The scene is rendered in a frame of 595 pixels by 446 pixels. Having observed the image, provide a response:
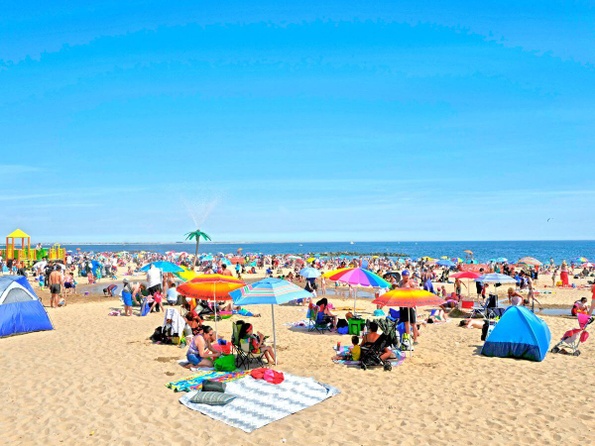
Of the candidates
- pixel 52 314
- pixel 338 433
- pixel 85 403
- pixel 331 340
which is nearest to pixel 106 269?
pixel 52 314

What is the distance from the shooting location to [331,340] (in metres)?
11.6

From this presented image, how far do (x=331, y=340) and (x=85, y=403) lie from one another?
242 inches

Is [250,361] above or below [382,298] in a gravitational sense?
below

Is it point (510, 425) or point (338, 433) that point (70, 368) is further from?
point (510, 425)

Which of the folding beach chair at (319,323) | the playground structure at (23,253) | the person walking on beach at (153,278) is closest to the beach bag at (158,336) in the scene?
the folding beach chair at (319,323)

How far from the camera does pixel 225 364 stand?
865 centimetres

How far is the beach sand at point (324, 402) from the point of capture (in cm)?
582

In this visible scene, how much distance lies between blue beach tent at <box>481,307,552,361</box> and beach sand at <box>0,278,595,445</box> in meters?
0.24

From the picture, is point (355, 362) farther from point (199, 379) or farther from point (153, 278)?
point (153, 278)

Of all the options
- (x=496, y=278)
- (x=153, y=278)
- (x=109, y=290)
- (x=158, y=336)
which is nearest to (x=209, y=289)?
(x=158, y=336)

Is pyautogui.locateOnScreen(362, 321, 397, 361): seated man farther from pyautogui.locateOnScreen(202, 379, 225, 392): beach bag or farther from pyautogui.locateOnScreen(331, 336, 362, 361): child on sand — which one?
pyautogui.locateOnScreen(202, 379, 225, 392): beach bag

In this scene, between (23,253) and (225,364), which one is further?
(23,253)

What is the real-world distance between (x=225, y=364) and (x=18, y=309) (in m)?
6.61

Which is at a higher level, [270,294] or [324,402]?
[270,294]
